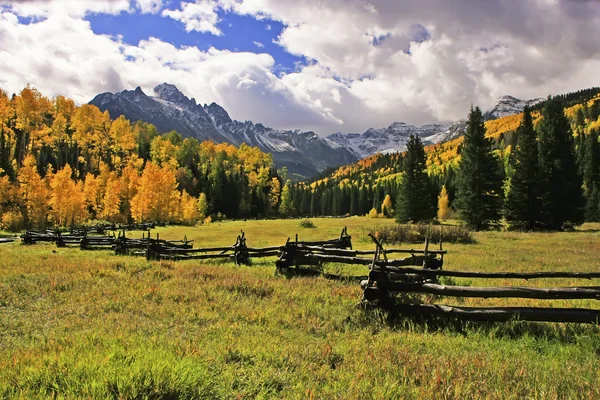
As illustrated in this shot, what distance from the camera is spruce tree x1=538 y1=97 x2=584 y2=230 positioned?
132 ft

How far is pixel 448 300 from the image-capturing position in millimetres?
10852

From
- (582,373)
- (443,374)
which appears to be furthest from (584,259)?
(443,374)

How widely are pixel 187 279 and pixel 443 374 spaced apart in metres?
10.7

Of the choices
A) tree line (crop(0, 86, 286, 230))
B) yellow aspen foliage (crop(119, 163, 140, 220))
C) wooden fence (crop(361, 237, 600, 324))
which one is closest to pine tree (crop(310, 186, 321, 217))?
tree line (crop(0, 86, 286, 230))

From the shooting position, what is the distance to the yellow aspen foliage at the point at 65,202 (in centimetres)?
5775

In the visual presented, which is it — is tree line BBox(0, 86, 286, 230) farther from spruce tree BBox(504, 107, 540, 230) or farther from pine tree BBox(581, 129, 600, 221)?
pine tree BBox(581, 129, 600, 221)

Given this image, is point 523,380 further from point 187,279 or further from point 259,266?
point 259,266

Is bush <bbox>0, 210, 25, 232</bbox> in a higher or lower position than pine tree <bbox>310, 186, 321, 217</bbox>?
lower

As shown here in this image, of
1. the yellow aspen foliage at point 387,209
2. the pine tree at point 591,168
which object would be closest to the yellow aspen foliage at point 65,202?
the yellow aspen foliage at point 387,209

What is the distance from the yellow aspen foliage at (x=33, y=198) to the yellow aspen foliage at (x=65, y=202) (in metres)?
1.54

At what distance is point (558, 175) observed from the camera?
134ft

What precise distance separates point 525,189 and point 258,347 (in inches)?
1723

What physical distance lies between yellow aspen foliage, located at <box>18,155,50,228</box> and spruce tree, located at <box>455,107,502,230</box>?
205ft

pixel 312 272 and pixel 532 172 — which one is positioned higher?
pixel 532 172
